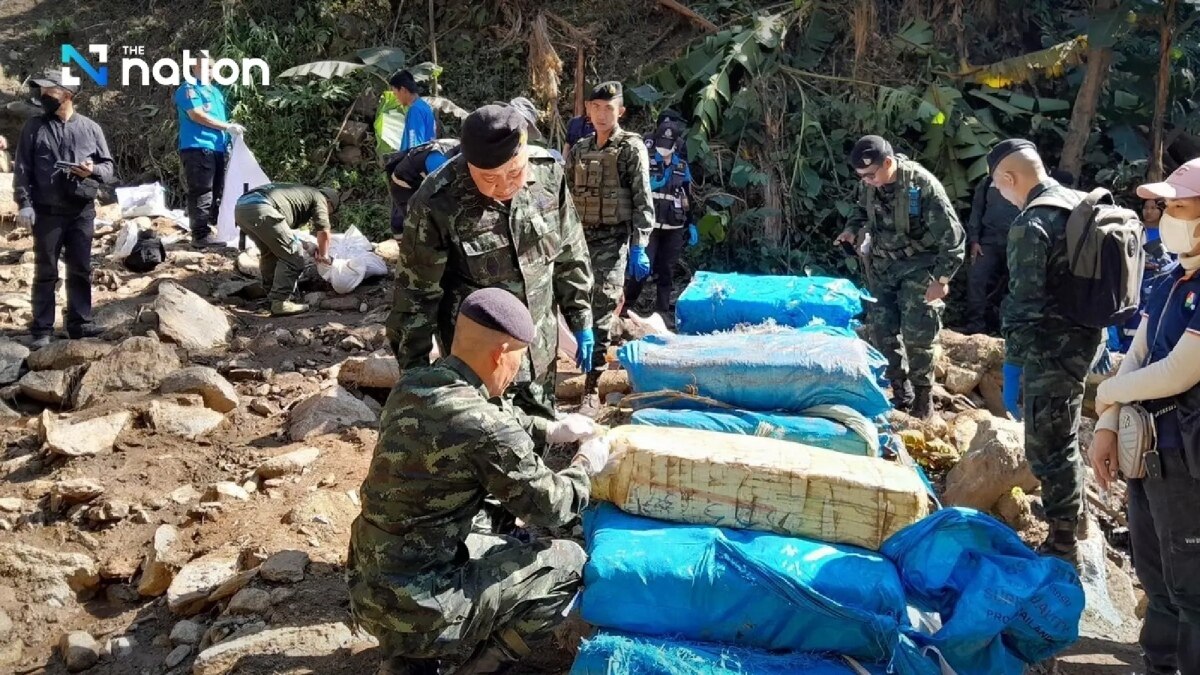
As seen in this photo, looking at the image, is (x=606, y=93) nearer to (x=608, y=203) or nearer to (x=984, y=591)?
(x=608, y=203)

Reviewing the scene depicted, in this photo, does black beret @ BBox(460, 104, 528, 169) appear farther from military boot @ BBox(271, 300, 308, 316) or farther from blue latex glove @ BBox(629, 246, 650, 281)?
military boot @ BBox(271, 300, 308, 316)

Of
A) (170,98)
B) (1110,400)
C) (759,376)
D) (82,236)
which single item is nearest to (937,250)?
(759,376)

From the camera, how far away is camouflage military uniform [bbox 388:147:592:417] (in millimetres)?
3668

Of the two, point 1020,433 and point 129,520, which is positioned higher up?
point 1020,433

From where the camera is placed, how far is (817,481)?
3.17m

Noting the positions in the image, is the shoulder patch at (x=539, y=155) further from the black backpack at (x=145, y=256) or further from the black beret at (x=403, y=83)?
the black backpack at (x=145, y=256)

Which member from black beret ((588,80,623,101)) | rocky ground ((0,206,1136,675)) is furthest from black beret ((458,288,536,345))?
black beret ((588,80,623,101))

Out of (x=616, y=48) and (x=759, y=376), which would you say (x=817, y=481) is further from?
(x=616, y=48)

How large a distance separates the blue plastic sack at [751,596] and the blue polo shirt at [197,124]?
7279mm

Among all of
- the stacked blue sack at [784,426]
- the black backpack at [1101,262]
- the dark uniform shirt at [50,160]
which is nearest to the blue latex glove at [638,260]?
the stacked blue sack at [784,426]

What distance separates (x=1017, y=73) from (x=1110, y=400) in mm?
7171

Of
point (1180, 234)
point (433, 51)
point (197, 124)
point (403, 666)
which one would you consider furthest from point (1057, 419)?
point (433, 51)

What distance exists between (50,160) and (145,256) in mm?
Result: 2109

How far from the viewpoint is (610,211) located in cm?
584
